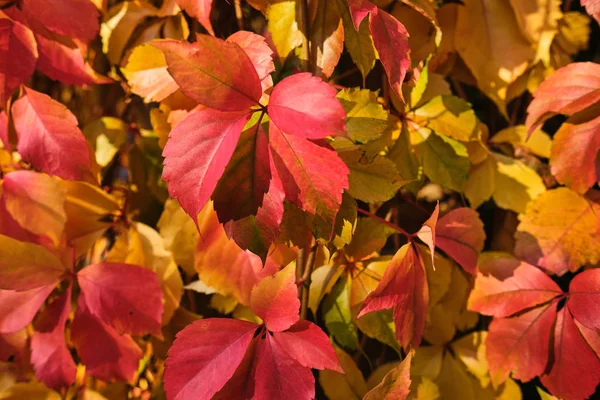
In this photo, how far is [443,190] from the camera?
3.13 feet

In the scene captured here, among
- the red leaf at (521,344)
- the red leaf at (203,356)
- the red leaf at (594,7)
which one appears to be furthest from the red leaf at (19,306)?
the red leaf at (594,7)

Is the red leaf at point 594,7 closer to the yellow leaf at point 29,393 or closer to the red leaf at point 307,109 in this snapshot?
the red leaf at point 307,109

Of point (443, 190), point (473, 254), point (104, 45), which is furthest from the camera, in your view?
point (443, 190)

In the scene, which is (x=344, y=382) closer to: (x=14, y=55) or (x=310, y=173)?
(x=310, y=173)

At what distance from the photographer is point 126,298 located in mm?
761

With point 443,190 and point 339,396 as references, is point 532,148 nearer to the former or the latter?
point 443,190

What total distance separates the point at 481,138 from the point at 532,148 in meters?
0.08

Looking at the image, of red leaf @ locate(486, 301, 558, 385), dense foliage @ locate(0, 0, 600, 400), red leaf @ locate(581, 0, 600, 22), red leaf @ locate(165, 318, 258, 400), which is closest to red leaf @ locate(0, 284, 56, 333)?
dense foliage @ locate(0, 0, 600, 400)

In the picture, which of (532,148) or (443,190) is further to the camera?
(443,190)

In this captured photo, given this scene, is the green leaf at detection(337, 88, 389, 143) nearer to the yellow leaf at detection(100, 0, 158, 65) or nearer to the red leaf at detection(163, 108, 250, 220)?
the red leaf at detection(163, 108, 250, 220)

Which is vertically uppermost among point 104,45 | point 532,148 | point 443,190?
point 104,45

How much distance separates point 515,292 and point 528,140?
243mm

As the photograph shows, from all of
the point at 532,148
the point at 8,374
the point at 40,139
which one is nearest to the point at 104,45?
the point at 40,139

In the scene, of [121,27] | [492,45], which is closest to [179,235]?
[121,27]
